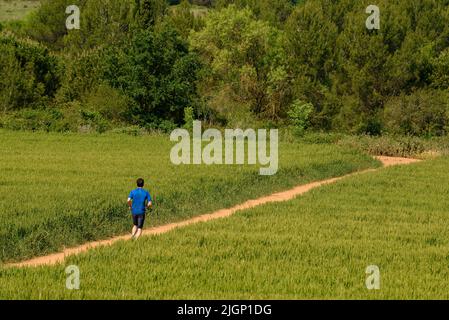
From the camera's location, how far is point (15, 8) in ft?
390

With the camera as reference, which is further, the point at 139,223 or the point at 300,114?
the point at 300,114

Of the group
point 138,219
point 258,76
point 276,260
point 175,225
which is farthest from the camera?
point 258,76

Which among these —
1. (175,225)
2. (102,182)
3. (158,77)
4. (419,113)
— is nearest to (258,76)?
(158,77)

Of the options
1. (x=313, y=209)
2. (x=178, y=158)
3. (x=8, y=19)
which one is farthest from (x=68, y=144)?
(x=8, y=19)

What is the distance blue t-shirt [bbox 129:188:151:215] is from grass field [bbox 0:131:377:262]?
7.70 ft

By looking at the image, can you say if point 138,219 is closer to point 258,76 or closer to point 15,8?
point 258,76

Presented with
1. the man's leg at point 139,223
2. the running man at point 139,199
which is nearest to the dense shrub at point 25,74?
the man's leg at point 139,223

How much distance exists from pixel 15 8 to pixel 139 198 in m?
109

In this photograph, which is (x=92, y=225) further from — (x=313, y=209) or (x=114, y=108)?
(x=114, y=108)

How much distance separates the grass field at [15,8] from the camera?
374 ft

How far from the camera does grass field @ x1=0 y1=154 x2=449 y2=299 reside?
12.4 m

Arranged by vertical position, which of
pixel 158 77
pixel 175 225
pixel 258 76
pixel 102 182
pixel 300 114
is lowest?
pixel 175 225

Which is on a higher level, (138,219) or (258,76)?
(258,76)
